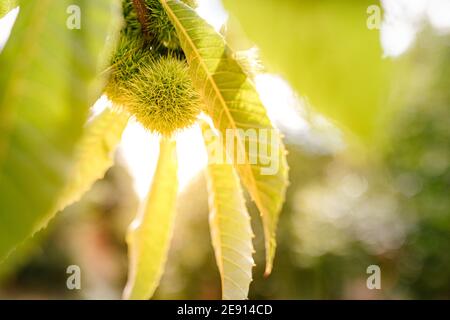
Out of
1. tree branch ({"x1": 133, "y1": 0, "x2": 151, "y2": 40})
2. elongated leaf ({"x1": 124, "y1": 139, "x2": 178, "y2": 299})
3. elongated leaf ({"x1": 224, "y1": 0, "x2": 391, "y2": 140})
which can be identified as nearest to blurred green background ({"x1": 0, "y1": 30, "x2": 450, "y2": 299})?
elongated leaf ({"x1": 124, "y1": 139, "x2": 178, "y2": 299})

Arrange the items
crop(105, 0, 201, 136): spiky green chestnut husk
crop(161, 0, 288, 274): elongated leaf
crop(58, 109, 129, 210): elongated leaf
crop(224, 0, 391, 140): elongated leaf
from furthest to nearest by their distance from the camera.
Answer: crop(58, 109, 129, 210): elongated leaf
crop(105, 0, 201, 136): spiky green chestnut husk
crop(161, 0, 288, 274): elongated leaf
crop(224, 0, 391, 140): elongated leaf

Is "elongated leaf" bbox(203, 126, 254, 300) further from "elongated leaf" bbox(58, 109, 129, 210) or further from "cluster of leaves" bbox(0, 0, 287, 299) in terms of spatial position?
"elongated leaf" bbox(58, 109, 129, 210)

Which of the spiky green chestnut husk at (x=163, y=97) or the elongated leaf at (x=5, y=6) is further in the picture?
the spiky green chestnut husk at (x=163, y=97)

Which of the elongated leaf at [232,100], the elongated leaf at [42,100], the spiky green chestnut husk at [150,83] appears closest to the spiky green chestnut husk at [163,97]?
the spiky green chestnut husk at [150,83]

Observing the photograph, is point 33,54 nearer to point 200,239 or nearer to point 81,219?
point 200,239

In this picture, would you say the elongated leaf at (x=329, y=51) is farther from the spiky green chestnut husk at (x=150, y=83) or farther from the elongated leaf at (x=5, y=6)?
the spiky green chestnut husk at (x=150, y=83)
